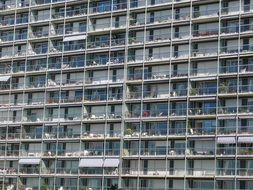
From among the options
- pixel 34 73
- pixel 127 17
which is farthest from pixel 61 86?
pixel 127 17

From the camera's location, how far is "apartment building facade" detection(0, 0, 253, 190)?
274ft

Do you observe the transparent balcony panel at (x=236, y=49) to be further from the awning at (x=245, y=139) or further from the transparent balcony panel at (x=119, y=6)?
the transparent balcony panel at (x=119, y=6)

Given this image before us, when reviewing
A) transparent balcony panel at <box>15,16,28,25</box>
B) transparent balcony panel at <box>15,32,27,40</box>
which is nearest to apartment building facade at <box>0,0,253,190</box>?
transparent balcony panel at <box>15,16,28,25</box>

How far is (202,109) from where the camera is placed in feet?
280

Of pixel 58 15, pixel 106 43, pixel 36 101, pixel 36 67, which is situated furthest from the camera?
pixel 58 15

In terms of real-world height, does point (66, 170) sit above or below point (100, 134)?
below

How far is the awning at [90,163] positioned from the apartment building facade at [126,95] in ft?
0.47

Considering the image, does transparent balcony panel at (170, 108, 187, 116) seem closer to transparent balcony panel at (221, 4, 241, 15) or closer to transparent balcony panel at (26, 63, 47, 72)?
transparent balcony panel at (221, 4, 241, 15)

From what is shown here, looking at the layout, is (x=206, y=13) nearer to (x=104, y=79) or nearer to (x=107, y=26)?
(x=107, y=26)

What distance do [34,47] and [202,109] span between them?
31.5 metres

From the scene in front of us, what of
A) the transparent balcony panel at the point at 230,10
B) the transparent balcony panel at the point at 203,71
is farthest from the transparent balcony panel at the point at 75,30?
the transparent balcony panel at the point at 230,10

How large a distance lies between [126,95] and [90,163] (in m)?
10.3

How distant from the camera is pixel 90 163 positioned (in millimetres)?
91688

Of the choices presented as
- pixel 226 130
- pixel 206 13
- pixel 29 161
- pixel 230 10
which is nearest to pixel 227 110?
pixel 226 130
